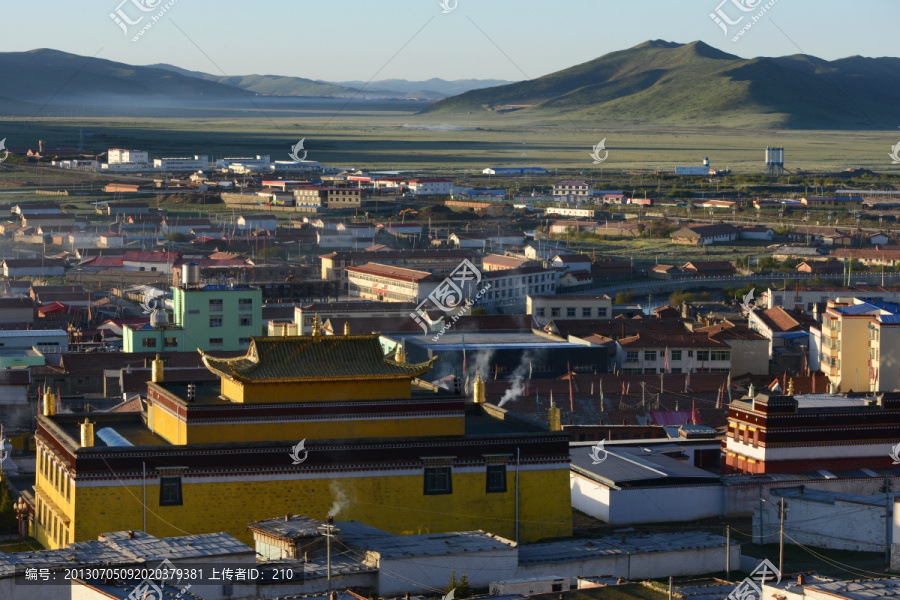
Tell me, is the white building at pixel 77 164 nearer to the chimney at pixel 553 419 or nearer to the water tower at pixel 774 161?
the water tower at pixel 774 161

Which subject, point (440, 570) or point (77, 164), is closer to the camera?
point (440, 570)

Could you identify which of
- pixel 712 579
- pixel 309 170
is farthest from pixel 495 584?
pixel 309 170

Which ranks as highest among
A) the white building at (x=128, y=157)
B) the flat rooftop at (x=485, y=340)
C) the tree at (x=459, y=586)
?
the white building at (x=128, y=157)

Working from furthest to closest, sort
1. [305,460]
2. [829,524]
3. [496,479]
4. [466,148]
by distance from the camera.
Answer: [466,148] < [829,524] < [496,479] < [305,460]

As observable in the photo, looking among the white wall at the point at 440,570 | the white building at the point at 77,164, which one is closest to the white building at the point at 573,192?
the white building at the point at 77,164

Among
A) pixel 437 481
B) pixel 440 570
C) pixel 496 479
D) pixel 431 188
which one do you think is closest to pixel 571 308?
pixel 496 479

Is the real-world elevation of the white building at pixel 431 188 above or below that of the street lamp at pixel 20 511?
above

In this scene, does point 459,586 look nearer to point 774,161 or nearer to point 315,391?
point 315,391
